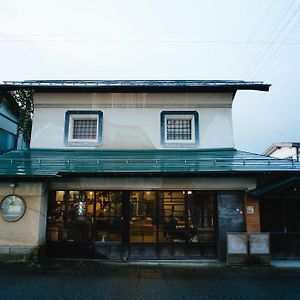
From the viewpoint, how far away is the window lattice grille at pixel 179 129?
47.6 feet

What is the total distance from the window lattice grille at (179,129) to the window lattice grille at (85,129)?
3.81 meters

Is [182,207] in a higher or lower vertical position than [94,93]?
lower

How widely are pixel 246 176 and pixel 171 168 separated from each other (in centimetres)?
307

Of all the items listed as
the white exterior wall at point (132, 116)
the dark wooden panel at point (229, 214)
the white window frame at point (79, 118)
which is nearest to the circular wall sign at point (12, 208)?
the white exterior wall at point (132, 116)

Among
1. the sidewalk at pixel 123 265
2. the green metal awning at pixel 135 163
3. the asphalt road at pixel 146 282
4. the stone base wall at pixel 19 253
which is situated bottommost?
the asphalt road at pixel 146 282

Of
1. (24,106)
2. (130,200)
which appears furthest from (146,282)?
(24,106)

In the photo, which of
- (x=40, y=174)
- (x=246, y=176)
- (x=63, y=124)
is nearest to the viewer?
(x=40, y=174)

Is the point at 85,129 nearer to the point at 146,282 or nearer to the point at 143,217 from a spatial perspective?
the point at 143,217

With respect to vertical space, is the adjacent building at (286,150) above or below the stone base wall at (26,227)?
above

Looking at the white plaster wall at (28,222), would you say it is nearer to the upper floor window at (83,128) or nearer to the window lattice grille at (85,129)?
the upper floor window at (83,128)

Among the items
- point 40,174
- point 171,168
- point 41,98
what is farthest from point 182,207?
point 41,98

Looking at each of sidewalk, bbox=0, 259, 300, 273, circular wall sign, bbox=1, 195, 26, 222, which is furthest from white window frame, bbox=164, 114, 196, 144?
circular wall sign, bbox=1, 195, 26, 222

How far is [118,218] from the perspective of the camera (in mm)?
11805

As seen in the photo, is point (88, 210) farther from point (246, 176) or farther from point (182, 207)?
point (246, 176)
